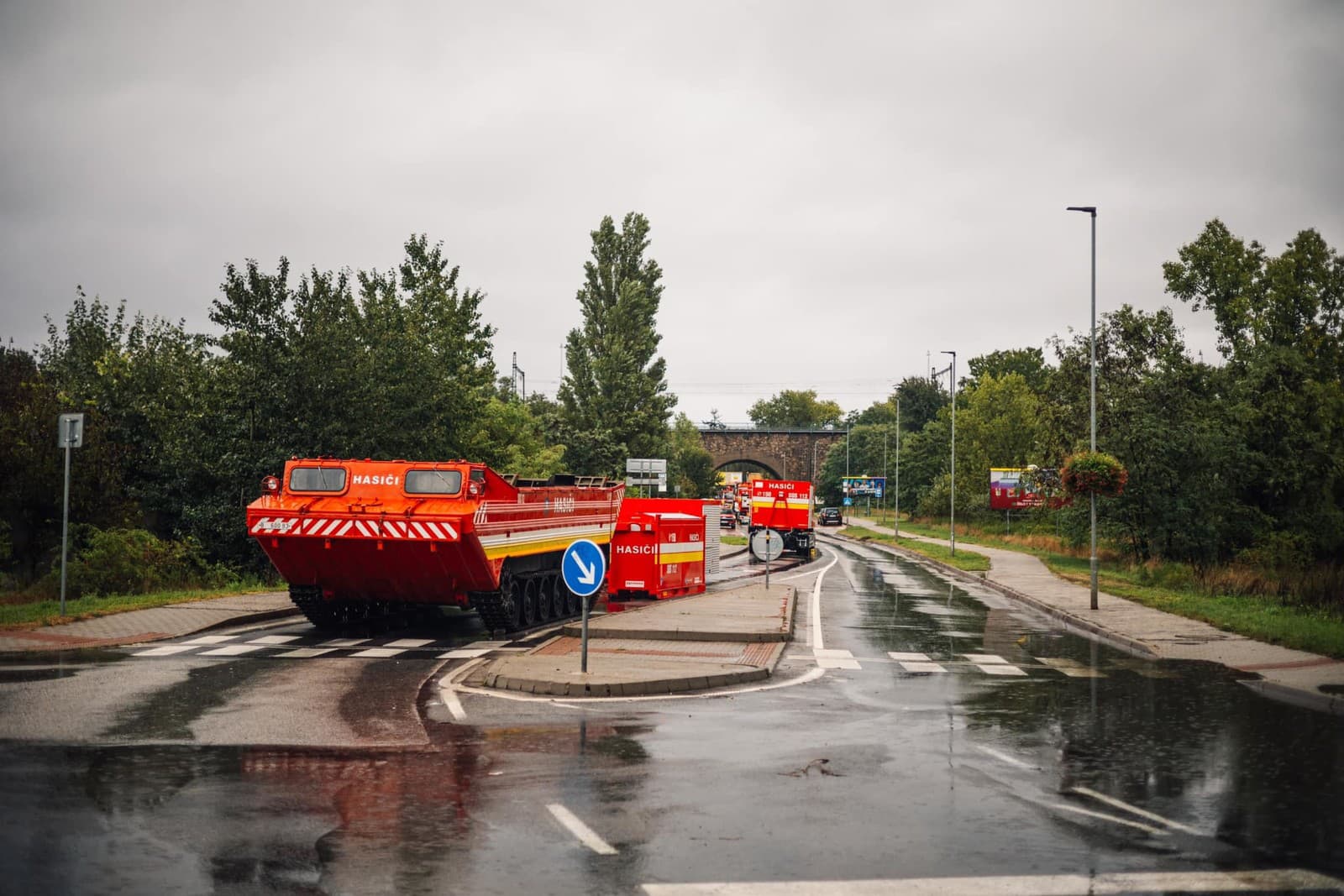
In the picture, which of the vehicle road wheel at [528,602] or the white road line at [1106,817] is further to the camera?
Answer: the vehicle road wheel at [528,602]

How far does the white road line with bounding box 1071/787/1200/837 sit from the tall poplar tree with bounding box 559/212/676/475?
5218 cm

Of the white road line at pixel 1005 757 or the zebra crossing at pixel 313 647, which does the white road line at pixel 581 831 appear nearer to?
the white road line at pixel 1005 757

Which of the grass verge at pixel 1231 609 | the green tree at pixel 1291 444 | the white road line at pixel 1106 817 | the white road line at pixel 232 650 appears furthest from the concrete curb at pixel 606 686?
the green tree at pixel 1291 444

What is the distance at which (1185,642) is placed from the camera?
61.7 ft

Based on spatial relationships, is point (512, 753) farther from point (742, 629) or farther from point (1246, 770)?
point (742, 629)

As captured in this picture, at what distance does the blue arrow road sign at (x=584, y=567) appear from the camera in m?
13.9

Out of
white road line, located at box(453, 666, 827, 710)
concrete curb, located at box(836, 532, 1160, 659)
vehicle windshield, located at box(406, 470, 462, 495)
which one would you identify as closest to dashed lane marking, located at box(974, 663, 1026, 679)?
concrete curb, located at box(836, 532, 1160, 659)

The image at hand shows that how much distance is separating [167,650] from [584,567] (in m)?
6.38

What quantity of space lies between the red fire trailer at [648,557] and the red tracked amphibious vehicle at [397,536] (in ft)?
19.6

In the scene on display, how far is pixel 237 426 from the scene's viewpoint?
94.4 feet

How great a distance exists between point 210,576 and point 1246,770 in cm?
2218

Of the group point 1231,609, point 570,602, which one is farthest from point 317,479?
point 1231,609

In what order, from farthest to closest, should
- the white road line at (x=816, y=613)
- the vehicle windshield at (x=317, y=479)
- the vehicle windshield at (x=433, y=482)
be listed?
the white road line at (x=816, y=613) → the vehicle windshield at (x=317, y=479) → the vehicle windshield at (x=433, y=482)

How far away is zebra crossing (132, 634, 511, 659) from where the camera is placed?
16.0 m
